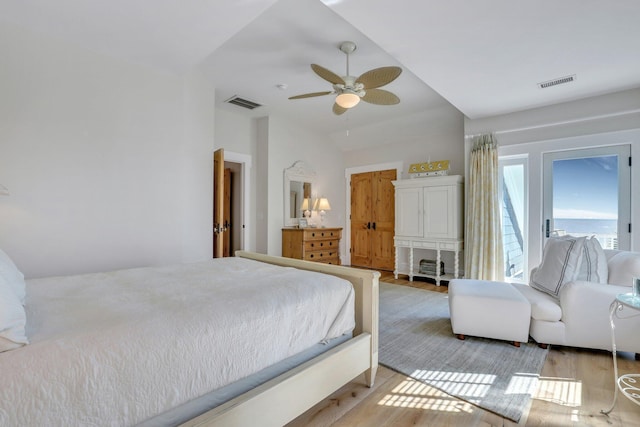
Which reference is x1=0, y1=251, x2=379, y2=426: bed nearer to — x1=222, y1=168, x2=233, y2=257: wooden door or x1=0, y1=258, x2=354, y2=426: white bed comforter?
x1=0, y1=258, x2=354, y2=426: white bed comforter

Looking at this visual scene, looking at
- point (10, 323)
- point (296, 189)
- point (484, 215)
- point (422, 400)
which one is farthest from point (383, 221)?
point (10, 323)

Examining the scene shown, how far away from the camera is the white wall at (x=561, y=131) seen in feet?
10.8

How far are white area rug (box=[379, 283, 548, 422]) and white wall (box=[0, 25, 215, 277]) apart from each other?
7.99 feet

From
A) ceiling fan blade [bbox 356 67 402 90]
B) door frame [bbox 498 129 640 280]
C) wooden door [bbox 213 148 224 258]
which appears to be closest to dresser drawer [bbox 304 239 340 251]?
wooden door [bbox 213 148 224 258]

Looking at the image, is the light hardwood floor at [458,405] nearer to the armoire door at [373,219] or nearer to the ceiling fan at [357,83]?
the ceiling fan at [357,83]

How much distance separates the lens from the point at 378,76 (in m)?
2.65

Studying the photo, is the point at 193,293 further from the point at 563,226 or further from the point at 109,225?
the point at 563,226

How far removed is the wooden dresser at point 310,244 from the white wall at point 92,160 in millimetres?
1846

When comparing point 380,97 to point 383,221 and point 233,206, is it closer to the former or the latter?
point 383,221

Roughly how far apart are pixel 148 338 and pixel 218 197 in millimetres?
2725

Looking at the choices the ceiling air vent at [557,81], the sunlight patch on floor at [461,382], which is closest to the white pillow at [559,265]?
the sunlight patch on floor at [461,382]

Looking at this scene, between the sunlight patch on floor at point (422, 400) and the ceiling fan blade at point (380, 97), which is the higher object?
the ceiling fan blade at point (380, 97)

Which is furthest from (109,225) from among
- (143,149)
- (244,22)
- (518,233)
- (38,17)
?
(518,233)

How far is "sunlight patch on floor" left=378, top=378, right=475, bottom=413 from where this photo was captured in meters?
1.74
